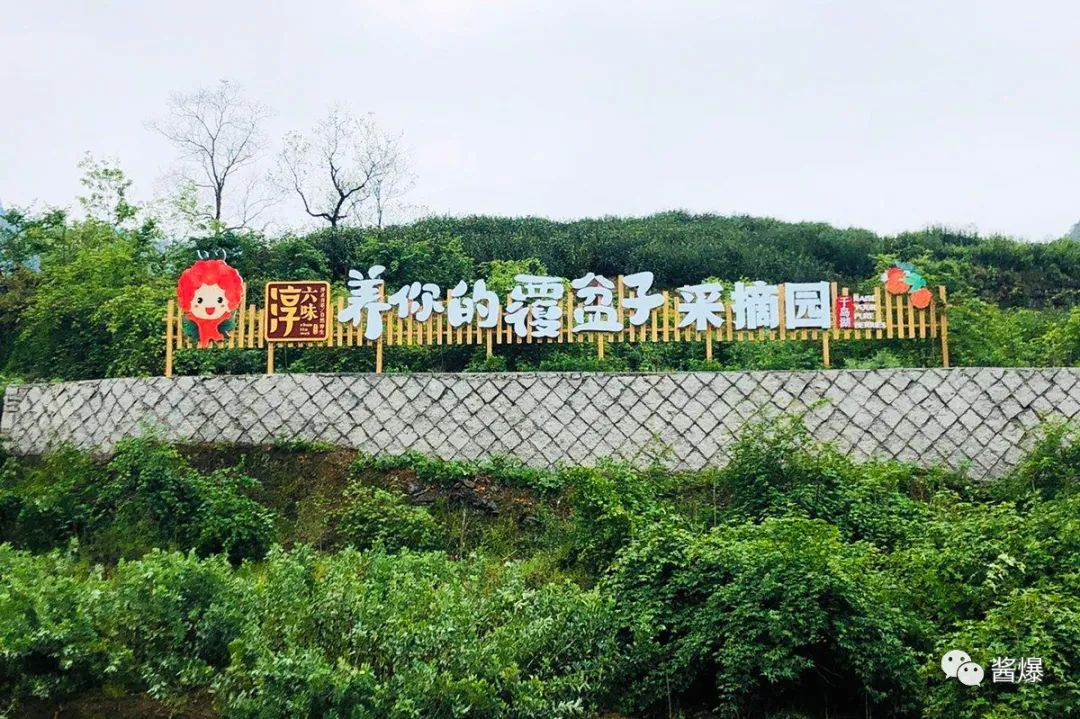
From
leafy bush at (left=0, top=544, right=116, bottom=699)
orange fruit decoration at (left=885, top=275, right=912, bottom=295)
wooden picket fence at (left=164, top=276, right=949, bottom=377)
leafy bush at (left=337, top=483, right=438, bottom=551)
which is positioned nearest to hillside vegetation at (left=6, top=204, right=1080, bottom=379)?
wooden picket fence at (left=164, top=276, right=949, bottom=377)

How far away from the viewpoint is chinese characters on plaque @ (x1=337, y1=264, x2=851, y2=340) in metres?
11.1

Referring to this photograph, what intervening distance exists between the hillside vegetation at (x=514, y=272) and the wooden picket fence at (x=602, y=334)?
0.49 m

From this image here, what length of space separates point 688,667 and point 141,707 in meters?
3.23

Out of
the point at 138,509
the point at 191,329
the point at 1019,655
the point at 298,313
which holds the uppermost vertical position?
the point at 298,313

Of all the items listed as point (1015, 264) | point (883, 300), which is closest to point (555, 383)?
point (883, 300)

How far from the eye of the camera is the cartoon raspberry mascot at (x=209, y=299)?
38.6ft

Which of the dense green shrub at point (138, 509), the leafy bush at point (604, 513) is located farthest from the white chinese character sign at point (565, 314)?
the leafy bush at point (604, 513)

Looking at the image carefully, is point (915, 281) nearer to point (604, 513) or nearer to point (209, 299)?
point (604, 513)

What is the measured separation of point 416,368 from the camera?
12.8 metres

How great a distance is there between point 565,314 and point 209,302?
382 cm

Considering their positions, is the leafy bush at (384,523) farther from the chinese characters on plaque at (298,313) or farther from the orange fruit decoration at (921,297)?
the orange fruit decoration at (921,297)

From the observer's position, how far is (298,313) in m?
11.7

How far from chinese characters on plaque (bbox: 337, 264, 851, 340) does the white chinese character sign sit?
0.01m

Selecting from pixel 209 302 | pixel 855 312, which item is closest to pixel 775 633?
pixel 855 312
